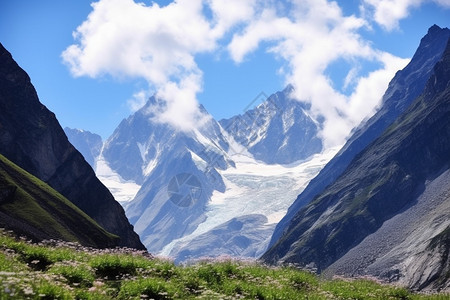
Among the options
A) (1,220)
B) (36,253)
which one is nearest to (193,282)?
(36,253)

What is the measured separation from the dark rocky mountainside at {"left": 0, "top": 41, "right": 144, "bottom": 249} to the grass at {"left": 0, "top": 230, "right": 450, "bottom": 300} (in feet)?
427

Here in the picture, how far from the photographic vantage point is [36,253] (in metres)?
18.1

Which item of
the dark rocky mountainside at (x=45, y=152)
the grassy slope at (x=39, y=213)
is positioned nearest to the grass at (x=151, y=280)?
the grassy slope at (x=39, y=213)

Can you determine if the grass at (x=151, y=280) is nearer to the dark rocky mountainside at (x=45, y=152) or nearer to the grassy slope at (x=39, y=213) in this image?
the grassy slope at (x=39, y=213)

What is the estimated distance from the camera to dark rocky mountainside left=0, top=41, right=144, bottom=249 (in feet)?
490

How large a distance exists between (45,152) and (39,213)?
68547mm

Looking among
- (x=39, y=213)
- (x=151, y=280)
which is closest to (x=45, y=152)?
(x=39, y=213)

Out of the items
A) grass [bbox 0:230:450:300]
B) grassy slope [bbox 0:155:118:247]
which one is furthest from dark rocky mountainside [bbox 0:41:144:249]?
grass [bbox 0:230:450:300]

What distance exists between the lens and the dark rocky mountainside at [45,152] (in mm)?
149500

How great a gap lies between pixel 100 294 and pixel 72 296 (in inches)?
40.6

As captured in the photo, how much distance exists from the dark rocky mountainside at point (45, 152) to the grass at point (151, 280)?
130214mm

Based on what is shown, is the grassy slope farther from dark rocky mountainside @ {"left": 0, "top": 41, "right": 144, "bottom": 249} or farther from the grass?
the grass

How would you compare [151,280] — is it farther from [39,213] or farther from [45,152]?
[45,152]

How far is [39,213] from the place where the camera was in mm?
96250
